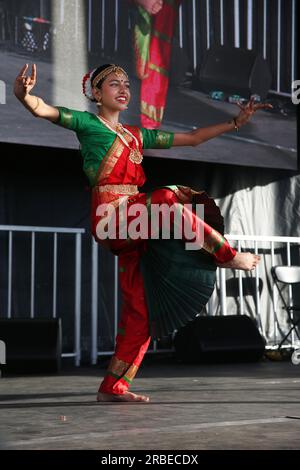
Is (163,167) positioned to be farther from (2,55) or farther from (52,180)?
(2,55)

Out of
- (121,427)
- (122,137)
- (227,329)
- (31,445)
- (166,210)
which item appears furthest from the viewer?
(227,329)

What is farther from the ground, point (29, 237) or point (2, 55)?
point (2, 55)

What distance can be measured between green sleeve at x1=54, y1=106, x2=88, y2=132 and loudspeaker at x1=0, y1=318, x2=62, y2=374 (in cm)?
182

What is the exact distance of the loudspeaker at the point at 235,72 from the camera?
5.98 meters

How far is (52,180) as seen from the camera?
5855mm

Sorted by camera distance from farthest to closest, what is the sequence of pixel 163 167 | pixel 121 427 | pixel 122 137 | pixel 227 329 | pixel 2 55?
pixel 163 167 → pixel 227 329 → pixel 2 55 → pixel 122 137 → pixel 121 427

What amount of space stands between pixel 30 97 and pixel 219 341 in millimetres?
2811

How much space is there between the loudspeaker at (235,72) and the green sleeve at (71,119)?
2765 millimetres

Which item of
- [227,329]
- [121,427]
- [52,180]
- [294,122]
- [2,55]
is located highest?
[2,55]

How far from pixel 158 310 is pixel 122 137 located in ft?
2.22

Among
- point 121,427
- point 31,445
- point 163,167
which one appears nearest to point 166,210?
point 121,427

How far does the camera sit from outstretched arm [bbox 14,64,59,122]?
2.96 m

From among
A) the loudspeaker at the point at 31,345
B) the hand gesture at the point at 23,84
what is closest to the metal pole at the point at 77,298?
the loudspeaker at the point at 31,345

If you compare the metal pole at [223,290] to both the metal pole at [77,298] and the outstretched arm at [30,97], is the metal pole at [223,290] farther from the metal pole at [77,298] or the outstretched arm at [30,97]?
the outstretched arm at [30,97]
